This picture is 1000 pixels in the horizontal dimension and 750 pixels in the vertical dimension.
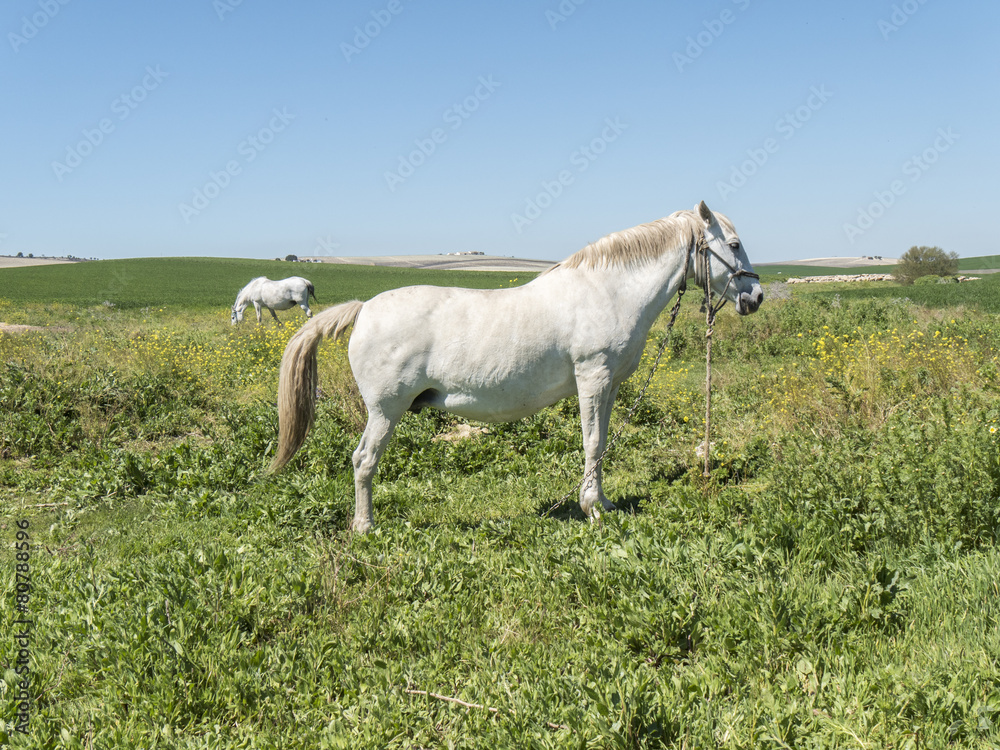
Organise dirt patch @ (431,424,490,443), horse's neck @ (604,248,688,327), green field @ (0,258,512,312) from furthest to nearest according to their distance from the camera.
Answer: green field @ (0,258,512,312)
dirt patch @ (431,424,490,443)
horse's neck @ (604,248,688,327)

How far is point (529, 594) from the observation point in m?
3.69

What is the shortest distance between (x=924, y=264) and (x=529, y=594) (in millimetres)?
60173

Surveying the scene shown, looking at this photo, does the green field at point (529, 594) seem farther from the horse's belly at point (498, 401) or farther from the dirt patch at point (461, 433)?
the horse's belly at point (498, 401)

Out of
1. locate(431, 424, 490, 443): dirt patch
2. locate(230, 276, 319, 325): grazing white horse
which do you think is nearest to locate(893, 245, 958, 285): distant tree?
locate(230, 276, 319, 325): grazing white horse

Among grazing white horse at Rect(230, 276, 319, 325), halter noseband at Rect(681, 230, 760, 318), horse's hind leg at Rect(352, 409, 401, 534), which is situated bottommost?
horse's hind leg at Rect(352, 409, 401, 534)

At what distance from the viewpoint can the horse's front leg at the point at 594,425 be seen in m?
4.78

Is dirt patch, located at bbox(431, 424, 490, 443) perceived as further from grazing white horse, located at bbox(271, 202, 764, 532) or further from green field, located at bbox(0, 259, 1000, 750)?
grazing white horse, located at bbox(271, 202, 764, 532)

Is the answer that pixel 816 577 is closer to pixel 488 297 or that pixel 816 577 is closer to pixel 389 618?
pixel 389 618

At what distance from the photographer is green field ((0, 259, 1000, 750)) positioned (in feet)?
8.68

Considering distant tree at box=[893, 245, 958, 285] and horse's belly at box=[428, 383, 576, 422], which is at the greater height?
distant tree at box=[893, 245, 958, 285]

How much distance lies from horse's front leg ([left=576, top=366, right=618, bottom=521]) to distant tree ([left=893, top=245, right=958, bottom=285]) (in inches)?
2155

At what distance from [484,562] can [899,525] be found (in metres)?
2.52

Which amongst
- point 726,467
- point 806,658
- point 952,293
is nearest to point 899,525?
point 806,658

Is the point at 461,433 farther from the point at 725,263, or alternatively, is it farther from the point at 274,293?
the point at 274,293
